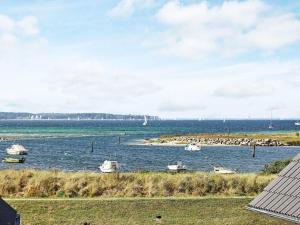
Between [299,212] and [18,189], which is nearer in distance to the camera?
[299,212]

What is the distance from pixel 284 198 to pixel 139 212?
13969 millimetres

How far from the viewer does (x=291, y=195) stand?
33.1ft

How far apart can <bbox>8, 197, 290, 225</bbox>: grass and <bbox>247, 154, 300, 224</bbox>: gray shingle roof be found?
11.8 m

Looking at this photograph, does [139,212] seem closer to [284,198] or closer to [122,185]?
[122,185]

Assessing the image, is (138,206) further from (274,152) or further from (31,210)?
(274,152)

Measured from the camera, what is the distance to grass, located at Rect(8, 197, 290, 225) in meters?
22.7

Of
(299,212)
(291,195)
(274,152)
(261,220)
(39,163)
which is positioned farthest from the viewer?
(274,152)

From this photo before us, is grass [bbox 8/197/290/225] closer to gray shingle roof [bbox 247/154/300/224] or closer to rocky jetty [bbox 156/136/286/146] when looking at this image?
gray shingle roof [bbox 247/154/300/224]

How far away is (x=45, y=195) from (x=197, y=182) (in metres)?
8.00

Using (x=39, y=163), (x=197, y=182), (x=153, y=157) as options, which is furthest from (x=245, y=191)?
(x=153, y=157)

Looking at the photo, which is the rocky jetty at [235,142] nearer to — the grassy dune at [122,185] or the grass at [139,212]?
the grassy dune at [122,185]

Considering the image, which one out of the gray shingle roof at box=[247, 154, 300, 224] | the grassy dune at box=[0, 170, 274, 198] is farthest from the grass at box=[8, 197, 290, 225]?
the gray shingle roof at box=[247, 154, 300, 224]

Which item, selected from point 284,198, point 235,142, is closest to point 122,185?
point 284,198

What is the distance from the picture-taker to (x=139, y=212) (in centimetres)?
2348
